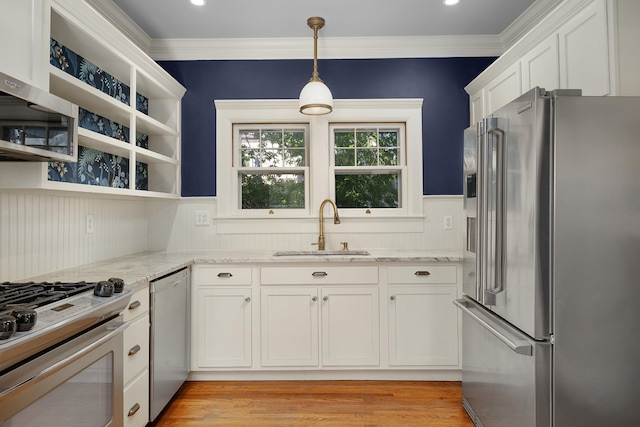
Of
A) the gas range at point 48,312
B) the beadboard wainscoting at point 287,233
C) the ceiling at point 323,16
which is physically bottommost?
the gas range at point 48,312

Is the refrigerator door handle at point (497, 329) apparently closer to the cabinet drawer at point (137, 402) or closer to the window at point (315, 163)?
the window at point (315, 163)

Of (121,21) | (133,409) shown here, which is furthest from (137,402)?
(121,21)

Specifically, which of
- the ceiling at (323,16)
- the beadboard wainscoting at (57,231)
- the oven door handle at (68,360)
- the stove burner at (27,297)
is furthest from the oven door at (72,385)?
the ceiling at (323,16)

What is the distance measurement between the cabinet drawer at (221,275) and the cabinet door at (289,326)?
0.18 meters

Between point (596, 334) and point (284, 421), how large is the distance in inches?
66.4

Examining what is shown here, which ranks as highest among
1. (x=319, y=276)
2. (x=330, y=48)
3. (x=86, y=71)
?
(x=330, y=48)

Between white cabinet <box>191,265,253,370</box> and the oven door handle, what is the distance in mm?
1045

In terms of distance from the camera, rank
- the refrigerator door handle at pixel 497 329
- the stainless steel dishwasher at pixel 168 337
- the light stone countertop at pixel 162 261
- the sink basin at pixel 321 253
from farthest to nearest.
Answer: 1. the sink basin at pixel 321 253
2. the stainless steel dishwasher at pixel 168 337
3. the light stone countertop at pixel 162 261
4. the refrigerator door handle at pixel 497 329

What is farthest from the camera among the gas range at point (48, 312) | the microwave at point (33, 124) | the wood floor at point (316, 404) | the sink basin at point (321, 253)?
the sink basin at point (321, 253)

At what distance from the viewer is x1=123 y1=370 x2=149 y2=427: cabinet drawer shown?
1909 millimetres

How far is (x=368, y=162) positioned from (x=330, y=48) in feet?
3.34

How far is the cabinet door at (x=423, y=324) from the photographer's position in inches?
109

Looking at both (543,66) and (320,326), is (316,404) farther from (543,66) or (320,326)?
(543,66)

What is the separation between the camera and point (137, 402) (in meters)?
2.01
